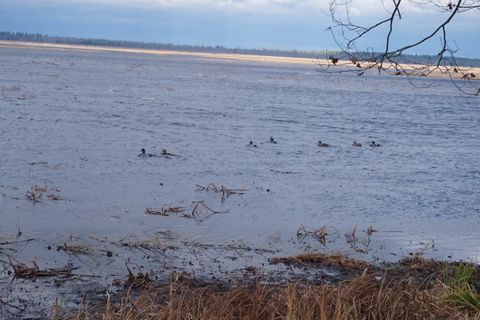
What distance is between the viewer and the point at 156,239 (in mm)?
10977

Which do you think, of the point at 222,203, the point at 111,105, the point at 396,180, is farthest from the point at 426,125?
the point at 222,203

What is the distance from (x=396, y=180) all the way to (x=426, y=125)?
17706 mm

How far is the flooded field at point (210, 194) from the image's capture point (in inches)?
406

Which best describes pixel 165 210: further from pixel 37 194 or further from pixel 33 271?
pixel 33 271

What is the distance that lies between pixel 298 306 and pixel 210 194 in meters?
8.71

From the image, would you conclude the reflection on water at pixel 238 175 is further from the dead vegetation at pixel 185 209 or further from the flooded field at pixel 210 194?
the dead vegetation at pixel 185 209

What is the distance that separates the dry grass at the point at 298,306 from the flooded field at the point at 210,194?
2442 mm

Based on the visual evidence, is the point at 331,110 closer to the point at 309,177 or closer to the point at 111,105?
the point at 111,105

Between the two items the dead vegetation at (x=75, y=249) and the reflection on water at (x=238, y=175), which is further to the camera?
the reflection on water at (x=238, y=175)

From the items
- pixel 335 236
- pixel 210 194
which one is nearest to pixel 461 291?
pixel 335 236

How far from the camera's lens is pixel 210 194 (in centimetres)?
1462

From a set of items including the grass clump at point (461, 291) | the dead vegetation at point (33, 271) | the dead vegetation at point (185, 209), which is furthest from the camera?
the dead vegetation at point (185, 209)

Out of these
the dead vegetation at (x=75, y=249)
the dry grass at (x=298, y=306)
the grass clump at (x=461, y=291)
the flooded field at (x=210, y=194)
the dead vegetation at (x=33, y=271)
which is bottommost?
the flooded field at (x=210, y=194)

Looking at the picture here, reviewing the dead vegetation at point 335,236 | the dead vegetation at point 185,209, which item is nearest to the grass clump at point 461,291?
the dead vegetation at point 335,236
